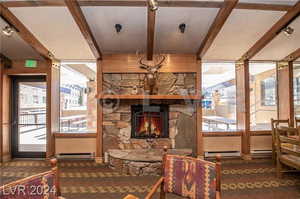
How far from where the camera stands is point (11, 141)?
4.48 meters

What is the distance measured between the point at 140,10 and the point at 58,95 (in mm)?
3002

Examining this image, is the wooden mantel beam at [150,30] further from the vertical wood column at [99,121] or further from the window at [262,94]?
the window at [262,94]

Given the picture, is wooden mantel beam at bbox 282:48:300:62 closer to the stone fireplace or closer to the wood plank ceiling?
the wood plank ceiling

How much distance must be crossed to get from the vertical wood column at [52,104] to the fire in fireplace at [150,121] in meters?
1.91

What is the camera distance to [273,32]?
131 inches

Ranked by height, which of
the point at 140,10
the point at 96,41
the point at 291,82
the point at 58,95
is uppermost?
the point at 140,10

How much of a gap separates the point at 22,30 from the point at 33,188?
309 cm

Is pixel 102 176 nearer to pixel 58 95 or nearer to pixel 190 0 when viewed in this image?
pixel 58 95

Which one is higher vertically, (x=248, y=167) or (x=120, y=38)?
(x=120, y=38)

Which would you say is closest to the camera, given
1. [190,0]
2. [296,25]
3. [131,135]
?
[190,0]

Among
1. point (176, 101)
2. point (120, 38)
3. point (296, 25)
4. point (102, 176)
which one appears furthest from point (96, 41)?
point (296, 25)

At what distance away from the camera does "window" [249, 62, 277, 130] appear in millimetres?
4593

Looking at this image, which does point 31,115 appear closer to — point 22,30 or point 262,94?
point 22,30

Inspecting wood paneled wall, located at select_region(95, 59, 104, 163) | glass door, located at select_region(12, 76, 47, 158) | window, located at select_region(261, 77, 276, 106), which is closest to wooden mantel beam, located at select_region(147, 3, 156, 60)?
wood paneled wall, located at select_region(95, 59, 104, 163)
